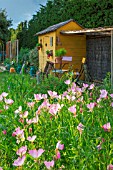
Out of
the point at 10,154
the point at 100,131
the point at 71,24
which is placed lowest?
the point at 10,154

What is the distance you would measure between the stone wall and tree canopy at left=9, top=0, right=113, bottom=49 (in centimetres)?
132

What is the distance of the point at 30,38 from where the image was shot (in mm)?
22188

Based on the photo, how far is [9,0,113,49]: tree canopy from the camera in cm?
1372

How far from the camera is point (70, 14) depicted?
16297 mm

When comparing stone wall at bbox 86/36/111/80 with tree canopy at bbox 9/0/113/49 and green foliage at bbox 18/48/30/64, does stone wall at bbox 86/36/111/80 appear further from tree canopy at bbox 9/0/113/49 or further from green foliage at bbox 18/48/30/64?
green foliage at bbox 18/48/30/64

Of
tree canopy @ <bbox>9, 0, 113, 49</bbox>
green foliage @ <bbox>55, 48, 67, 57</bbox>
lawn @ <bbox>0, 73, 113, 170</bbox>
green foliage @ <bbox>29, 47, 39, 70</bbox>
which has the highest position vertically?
tree canopy @ <bbox>9, 0, 113, 49</bbox>

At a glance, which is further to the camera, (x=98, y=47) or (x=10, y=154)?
(x=98, y=47)

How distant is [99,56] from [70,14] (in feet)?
16.9

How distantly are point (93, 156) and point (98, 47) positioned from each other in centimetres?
1005

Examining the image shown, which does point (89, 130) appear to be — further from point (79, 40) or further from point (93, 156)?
point (79, 40)

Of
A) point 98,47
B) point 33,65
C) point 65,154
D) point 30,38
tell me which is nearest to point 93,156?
point 65,154

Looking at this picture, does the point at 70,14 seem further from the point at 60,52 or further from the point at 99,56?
the point at 99,56

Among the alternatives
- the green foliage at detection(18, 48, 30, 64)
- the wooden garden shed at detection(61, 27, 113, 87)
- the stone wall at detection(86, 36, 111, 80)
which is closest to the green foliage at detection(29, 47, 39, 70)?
the green foliage at detection(18, 48, 30, 64)

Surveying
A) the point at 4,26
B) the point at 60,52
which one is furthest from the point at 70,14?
the point at 4,26
